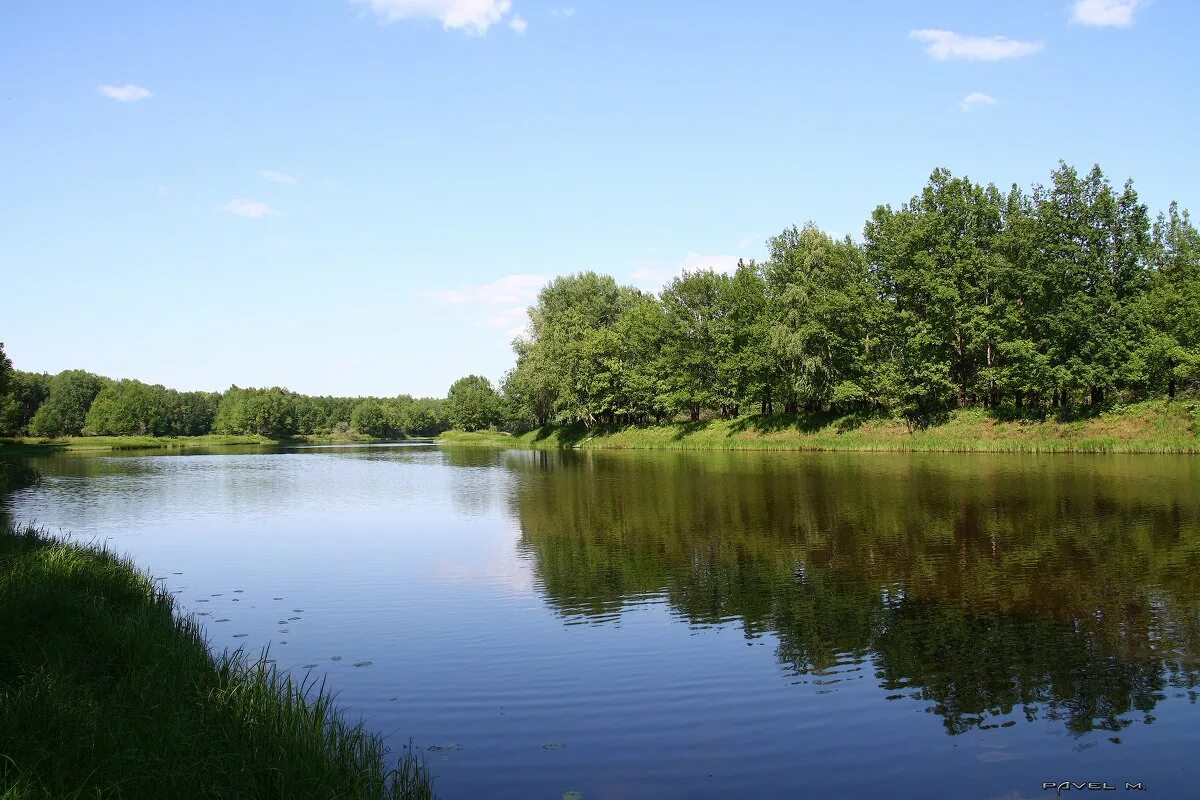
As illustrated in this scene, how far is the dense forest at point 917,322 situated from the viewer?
170ft

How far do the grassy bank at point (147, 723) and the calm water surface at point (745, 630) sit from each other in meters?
1.55

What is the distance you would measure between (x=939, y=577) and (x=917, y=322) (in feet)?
160

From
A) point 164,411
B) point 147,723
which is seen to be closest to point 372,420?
point 164,411

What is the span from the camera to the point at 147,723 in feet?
23.7

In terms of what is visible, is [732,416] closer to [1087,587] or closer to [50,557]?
[1087,587]

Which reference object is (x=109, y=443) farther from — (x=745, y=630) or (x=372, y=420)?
(x=745, y=630)

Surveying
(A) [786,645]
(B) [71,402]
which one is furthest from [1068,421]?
(B) [71,402]

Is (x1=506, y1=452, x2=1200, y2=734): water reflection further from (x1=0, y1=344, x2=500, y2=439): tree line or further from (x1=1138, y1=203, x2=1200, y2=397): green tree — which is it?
(x1=0, y1=344, x2=500, y2=439): tree line

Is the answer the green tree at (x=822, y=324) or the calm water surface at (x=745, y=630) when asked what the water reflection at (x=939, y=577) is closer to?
the calm water surface at (x=745, y=630)

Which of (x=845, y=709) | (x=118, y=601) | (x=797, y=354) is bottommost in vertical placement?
(x=845, y=709)

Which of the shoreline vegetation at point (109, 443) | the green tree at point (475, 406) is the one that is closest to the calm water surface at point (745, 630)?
the shoreline vegetation at point (109, 443)

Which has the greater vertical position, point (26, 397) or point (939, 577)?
point (26, 397)

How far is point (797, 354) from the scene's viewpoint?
6562 cm

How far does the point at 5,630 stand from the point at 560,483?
34.0 m
